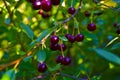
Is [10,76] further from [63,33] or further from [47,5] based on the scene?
[63,33]

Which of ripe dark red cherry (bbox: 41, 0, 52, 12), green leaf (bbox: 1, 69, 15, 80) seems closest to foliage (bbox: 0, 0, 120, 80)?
ripe dark red cherry (bbox: 41, 0, 52, 12)

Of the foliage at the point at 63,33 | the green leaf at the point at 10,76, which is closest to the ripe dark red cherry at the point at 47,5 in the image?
the green leaf at the point at 10,76

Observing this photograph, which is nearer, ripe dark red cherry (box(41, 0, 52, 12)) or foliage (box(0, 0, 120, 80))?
ripe dark red cherry (box(41, 0, 52, 12))

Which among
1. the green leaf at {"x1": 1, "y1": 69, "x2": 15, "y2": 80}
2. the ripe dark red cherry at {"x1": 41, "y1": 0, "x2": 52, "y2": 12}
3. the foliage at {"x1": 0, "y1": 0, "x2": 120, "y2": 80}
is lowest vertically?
the foliage at {"x1": 0, "y1": 0, "x2": 120, "y2": 80}

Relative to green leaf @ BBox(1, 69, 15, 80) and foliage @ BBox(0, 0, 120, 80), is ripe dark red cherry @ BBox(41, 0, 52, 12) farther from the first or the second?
foliage @ BBox(0, 0, 120, 80)

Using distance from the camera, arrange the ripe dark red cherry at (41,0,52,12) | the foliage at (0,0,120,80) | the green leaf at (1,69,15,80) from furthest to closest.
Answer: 1. the foliage at (0,0,120,80)
2. the ripe dark red cherry at (41,0,52,12)
3. the green leaf at (1,69,15,80)

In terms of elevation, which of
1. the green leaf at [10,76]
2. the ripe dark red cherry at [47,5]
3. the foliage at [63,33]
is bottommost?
the foliage at [63,33]

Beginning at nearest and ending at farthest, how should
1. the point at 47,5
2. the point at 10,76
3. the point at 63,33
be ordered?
the point at 10,76 < the point at 47,5 < the point at 63,33

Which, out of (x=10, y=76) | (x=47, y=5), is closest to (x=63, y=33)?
(x=47, y=5)

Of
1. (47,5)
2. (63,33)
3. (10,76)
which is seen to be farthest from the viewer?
(63,33)

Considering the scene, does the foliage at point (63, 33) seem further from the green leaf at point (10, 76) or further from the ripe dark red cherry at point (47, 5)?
the green leaf at point (10, 76)

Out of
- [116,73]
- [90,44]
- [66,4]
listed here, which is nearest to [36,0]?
[116,73]
